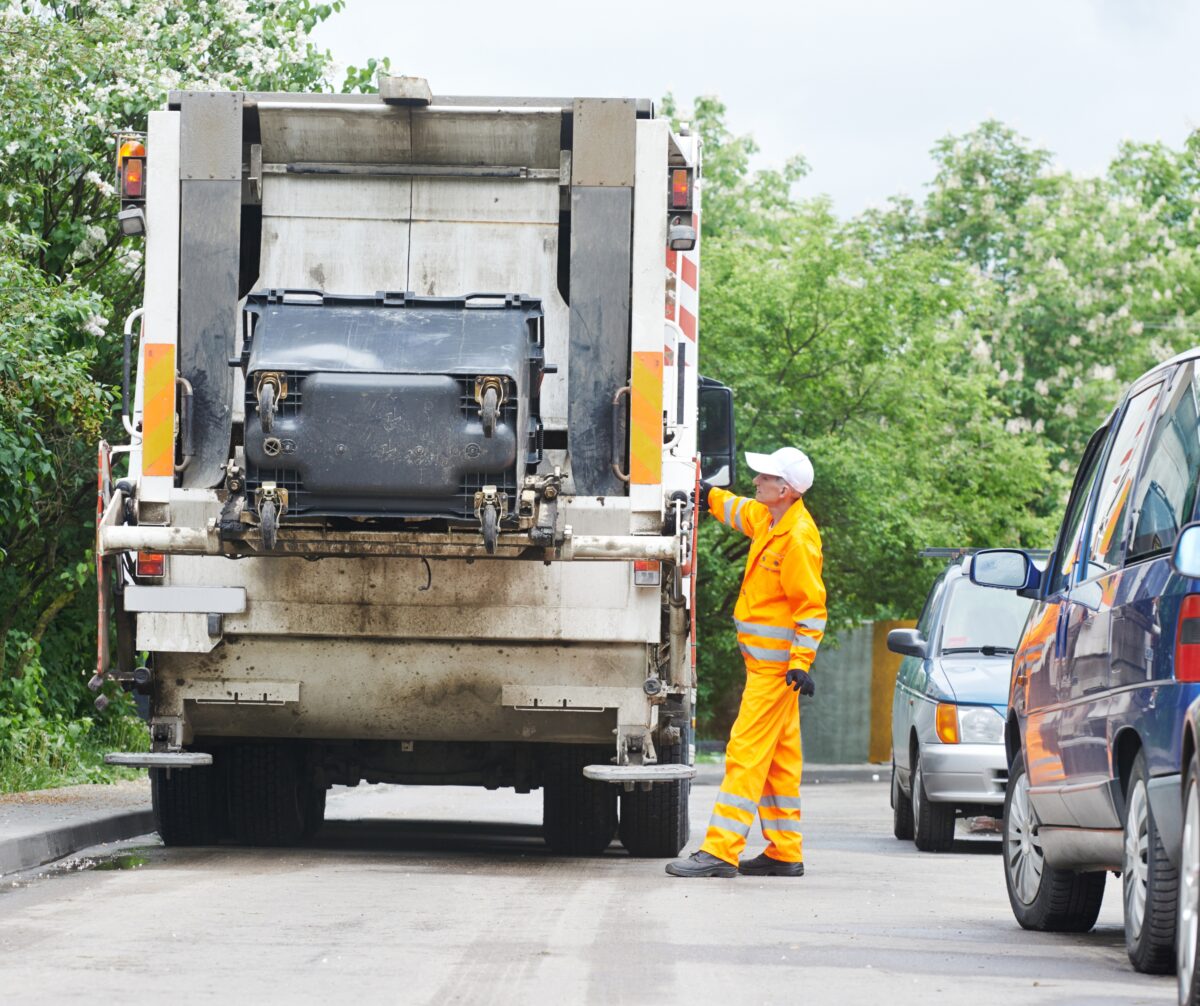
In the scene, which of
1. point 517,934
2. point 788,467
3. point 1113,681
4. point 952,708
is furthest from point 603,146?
point 952,708

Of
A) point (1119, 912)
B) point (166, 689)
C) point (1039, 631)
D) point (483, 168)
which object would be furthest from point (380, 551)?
point (1119, 912)

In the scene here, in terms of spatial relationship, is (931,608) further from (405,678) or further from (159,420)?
(159,420)

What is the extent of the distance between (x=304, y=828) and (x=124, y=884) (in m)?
2.86

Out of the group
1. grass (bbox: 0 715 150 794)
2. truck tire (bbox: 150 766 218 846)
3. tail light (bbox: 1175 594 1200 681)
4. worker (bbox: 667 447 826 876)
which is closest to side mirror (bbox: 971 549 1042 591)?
worker (bbox: 667 447 826 876)

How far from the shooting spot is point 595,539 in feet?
31.3

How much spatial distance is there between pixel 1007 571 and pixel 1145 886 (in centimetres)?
209

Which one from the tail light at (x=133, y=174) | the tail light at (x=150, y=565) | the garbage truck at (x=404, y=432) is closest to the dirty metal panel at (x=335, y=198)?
the garbage truck at (x=404, y=432)

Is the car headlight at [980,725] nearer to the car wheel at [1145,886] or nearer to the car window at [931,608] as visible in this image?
the car window at [931,608]

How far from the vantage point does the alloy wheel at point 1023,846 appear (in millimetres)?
8336

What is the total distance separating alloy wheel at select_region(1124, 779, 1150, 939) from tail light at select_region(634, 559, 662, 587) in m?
3.17

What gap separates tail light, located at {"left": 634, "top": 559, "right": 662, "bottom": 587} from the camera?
9812 millimetres

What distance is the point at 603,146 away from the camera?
33.0 ft

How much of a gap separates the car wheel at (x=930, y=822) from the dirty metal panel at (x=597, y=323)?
424cm

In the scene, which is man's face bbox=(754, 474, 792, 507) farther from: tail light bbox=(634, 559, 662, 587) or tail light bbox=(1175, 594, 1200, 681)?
tail light bbox=(1175, 594, 1200, 681)
